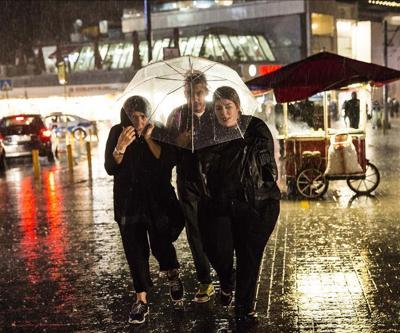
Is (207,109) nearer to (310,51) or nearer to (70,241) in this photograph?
(70,241)

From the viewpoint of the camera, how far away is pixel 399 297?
693cm

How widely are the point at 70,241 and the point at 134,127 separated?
4.29 m

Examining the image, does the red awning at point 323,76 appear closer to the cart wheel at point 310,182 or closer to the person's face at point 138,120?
the cart wheel at point 310,182

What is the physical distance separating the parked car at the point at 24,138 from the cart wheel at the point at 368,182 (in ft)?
45.4

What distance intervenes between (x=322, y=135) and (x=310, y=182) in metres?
0.92

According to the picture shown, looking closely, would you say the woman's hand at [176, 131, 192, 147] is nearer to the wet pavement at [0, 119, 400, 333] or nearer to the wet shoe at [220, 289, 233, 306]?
the wet shoe at [220, 289, 233, 306]

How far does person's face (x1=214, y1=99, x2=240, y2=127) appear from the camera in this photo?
6.20 metres

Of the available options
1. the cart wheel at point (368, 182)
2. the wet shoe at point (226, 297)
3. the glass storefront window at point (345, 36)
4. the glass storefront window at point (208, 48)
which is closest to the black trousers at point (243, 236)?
the wet shoe at point (226, 297)

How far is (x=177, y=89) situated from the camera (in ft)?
21.4

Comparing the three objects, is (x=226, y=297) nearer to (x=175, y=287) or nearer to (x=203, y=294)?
(x=203, y=294)

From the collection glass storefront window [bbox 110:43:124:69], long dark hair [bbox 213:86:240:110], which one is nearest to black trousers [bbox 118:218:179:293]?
long dark hair [bbox 213:86:240:110]

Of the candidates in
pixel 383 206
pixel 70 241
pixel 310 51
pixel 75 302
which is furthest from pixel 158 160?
pixel 310 51

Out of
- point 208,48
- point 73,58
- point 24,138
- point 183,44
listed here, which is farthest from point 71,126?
point 73,58

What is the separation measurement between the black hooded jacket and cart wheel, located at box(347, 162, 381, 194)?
24.7ft
